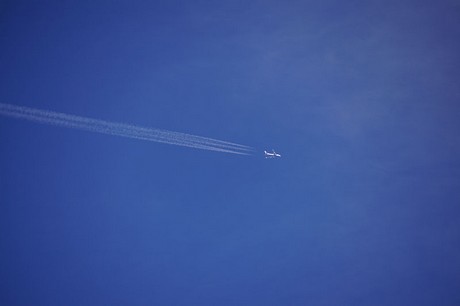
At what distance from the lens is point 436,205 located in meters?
6.90

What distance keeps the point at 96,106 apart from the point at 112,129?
20.9 inches

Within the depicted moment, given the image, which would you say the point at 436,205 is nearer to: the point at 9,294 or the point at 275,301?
the point at 275,301

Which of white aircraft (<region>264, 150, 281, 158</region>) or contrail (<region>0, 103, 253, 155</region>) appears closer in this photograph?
contrail (<region>0, 103, 253, 155</region>)

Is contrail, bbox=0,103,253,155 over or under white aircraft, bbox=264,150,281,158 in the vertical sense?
over

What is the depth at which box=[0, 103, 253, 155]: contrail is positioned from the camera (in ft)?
19.3

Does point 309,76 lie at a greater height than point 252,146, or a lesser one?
greater

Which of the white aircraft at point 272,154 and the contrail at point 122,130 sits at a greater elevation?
the contrail at point 122,130

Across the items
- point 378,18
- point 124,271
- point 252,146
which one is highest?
point 378,18

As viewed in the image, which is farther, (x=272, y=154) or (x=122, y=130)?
(x=272, y=154)

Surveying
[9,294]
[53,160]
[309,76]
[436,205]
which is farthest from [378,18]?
[9,294]

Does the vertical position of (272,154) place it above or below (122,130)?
below

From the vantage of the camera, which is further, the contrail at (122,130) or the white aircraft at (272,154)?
the white aircraft at (272,154)

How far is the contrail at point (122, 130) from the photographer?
19.3 feet

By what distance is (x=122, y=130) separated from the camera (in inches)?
242
